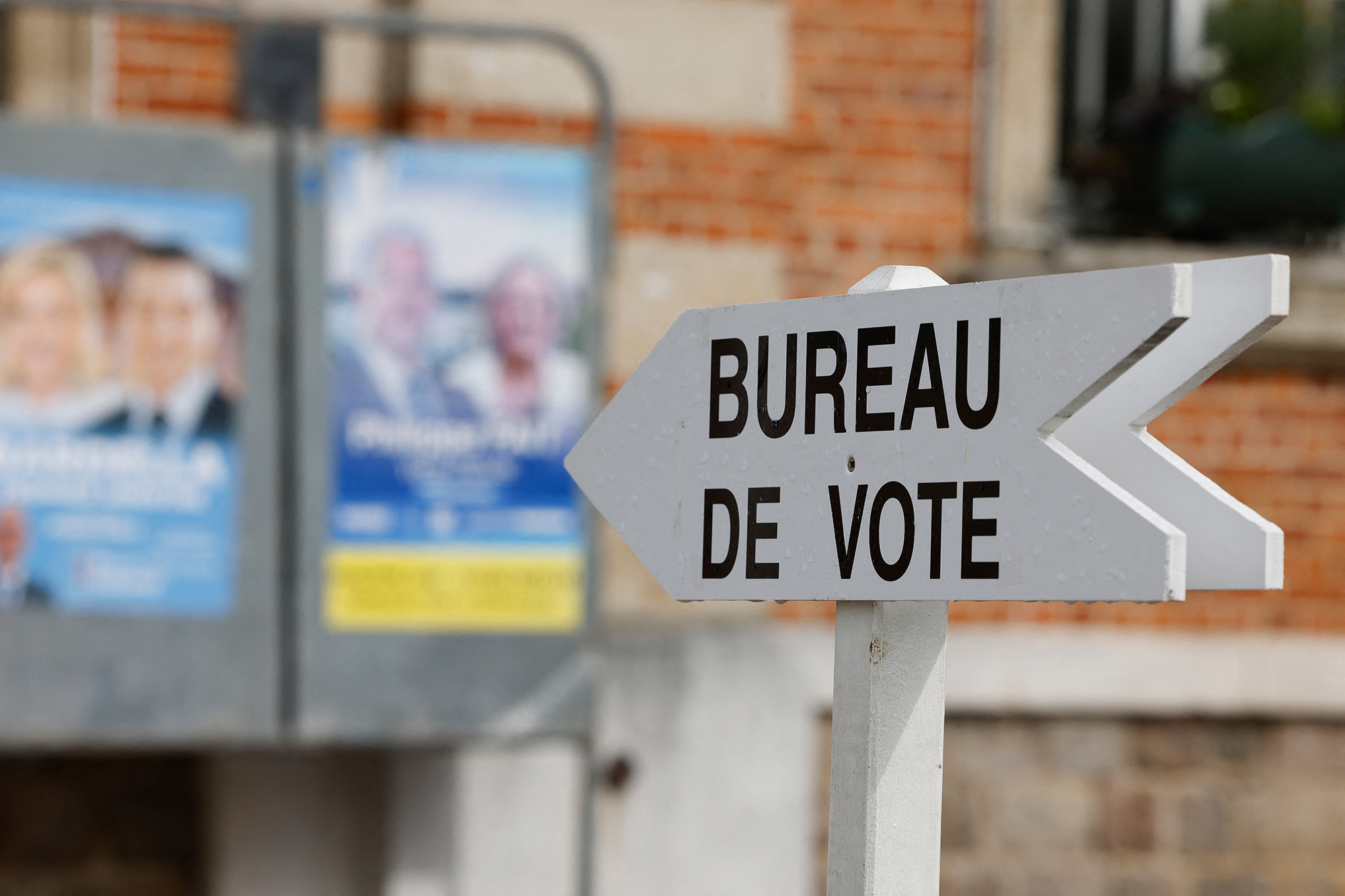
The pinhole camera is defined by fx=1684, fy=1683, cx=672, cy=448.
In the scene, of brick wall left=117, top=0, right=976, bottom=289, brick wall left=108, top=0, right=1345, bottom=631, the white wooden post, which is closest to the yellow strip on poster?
brick wall left=108, top=0, right=1345, bottom=631

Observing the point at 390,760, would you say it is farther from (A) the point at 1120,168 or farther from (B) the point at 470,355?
(A) the point at 1120,168

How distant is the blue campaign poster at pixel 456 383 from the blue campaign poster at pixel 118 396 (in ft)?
1.06

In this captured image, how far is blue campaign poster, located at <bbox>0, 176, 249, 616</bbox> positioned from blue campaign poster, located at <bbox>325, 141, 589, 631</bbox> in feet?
1.06

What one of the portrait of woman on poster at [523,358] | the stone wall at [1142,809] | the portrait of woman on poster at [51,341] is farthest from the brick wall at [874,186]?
the portrait of woman on poster at [51,341]

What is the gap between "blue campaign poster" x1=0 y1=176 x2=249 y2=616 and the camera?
4547 mm

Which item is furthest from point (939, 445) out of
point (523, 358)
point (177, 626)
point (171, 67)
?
point (171, 67)

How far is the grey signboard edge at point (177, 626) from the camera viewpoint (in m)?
4.56

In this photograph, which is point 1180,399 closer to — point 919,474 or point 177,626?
point 919,474

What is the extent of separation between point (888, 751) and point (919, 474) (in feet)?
1.05

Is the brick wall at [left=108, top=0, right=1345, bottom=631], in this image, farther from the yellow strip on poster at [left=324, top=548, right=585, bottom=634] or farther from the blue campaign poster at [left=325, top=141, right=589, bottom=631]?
the yellow strip on poster at [left=324, top=548, right=585, bottom=634]

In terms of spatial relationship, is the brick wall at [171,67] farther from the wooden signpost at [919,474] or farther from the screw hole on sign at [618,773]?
the wooden signpost at [919,474]

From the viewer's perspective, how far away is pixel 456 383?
4.84 meters

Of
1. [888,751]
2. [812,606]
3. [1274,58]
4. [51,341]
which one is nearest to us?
[888,751]

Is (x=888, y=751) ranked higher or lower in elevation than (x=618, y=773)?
higher
